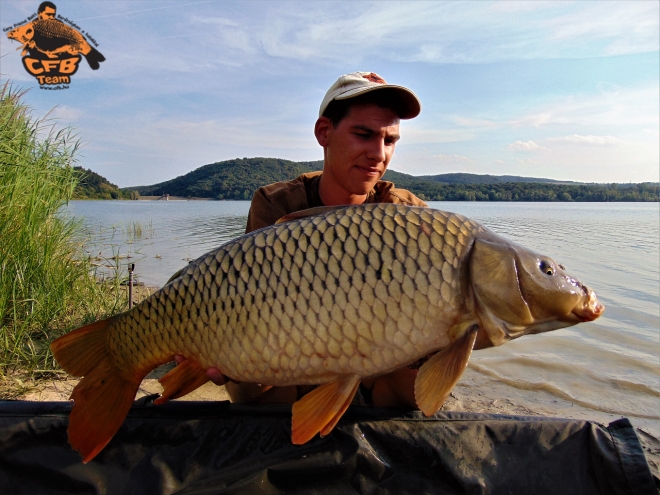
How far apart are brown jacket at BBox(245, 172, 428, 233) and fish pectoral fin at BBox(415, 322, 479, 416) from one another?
943 mm

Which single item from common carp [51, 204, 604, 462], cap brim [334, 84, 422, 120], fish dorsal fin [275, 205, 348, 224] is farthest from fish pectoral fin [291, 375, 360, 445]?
cap brim [334, 84, 422, 120]

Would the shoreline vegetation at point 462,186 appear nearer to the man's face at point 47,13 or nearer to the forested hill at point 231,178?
the forested hill at point 231,178

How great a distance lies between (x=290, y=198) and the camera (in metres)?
2.09

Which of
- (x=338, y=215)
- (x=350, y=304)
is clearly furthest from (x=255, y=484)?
(x=338, y=215)

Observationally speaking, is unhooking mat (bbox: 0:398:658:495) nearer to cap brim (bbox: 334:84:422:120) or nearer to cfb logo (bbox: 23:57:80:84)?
cap brim (bbox: 334:84:422:120)

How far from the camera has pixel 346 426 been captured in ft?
4.78

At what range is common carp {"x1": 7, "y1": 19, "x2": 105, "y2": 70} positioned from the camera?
22.1ft

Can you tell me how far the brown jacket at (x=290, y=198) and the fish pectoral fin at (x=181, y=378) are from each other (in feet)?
2.39

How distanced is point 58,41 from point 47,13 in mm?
391

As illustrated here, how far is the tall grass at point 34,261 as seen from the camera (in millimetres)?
2566

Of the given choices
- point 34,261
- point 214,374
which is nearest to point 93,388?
point 214,374

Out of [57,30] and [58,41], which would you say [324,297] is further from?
[57,30]

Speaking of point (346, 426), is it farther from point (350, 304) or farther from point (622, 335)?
point (622, 335)

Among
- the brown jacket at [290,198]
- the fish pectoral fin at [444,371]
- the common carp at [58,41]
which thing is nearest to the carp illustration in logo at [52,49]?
the common carp at [58,41]
